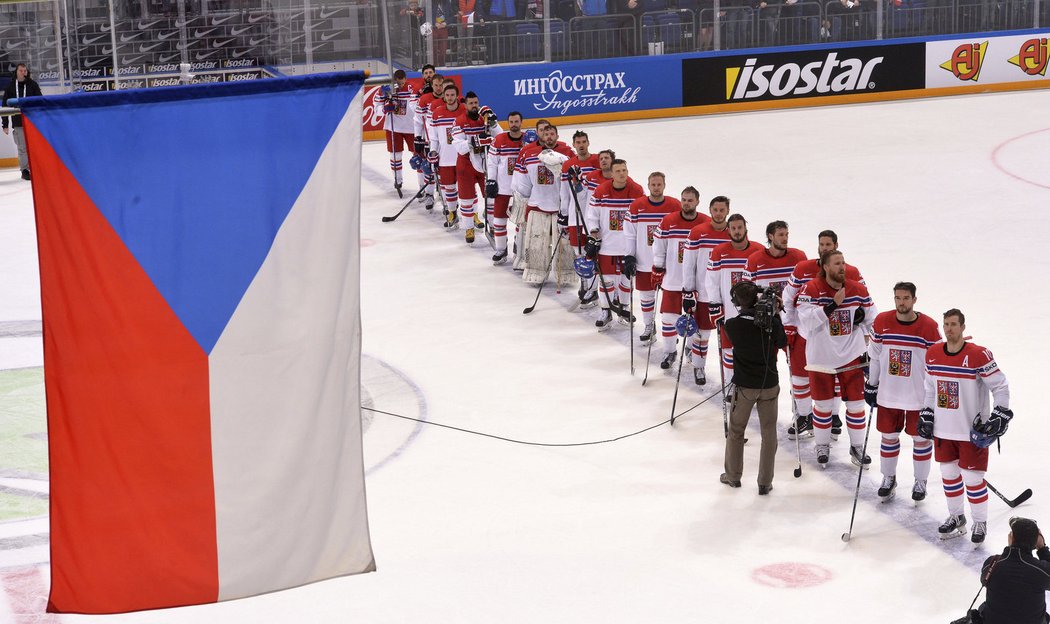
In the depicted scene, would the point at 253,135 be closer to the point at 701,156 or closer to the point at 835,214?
the point at 835,214

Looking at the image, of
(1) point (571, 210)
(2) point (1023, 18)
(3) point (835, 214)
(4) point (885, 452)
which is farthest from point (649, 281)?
(2) point (1023, 18)

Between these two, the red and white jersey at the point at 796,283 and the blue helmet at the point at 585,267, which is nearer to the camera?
the red and white jersey at the point at 796,283

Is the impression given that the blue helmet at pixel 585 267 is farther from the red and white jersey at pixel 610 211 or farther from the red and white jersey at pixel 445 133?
the red and white jersey at pixel 445 133

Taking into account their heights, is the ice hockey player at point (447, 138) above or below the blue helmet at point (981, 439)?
above

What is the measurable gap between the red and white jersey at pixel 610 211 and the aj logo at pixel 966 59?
1512cm

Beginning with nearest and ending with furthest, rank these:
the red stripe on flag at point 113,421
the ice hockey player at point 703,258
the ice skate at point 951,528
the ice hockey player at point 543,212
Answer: the red stripe on flag at point 113,421
the ice skate at point 951,528
the ice hockey player at point 703,258
the ice hockey player at point 543,212

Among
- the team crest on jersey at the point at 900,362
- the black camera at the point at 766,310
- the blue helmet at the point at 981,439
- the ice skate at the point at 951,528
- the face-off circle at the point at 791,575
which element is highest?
the black camera at the point at 766,310

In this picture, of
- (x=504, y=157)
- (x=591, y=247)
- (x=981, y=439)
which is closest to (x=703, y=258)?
(x=591, y=247)

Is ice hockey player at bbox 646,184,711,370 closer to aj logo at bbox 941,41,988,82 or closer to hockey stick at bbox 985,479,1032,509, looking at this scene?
hockey stick at bbox 985,479,1032,509

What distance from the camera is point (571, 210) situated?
540 inches

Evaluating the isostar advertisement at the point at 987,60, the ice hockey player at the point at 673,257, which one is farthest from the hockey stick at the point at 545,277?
the isostar advertisement at the point at 987,60

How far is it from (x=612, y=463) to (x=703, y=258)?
2.09 m

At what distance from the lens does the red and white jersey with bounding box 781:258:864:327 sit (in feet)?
31.6

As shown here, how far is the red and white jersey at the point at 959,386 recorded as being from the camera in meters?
8.06
